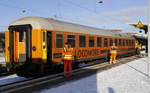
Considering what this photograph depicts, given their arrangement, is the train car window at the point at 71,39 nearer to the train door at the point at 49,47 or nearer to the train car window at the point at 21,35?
the train door at the point at 49,47

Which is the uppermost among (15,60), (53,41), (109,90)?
(53,41)

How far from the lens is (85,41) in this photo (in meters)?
16.5

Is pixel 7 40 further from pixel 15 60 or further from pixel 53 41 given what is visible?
pixel 53 41

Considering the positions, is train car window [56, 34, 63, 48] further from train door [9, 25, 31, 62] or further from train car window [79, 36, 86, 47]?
train car window [79, 36, 86, 47]

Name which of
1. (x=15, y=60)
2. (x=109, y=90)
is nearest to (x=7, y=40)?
(x=15, y=60)

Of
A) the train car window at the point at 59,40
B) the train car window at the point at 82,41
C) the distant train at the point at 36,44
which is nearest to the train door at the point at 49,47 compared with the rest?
the distant train at the point at 36,44

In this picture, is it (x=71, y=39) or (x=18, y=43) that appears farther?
(x=71, y=39)

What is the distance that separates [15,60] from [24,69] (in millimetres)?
1172

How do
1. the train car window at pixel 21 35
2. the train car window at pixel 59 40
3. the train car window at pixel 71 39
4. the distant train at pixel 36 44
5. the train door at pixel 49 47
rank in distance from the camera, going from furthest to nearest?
the train car window at pixel 71 39
the train car window at pixel 59 40
the train car window at pixel 21 35
the train door at pixel 49 47
the distant train at pixel 36 44

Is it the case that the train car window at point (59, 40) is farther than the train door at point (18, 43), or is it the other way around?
the train car window at point (59, 40)

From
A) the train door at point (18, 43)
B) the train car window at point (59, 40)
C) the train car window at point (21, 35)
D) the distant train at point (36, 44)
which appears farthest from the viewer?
the train car window at point (59, 40)

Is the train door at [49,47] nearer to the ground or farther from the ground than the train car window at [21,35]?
nearer to the ground

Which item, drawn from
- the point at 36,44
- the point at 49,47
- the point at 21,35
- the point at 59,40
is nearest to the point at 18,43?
the point at 21,35

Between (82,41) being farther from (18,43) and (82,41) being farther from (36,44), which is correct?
(36,44)
